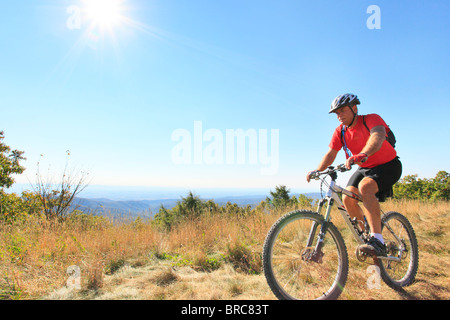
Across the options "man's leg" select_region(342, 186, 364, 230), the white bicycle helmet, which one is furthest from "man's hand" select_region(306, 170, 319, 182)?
the white bicycle helmet

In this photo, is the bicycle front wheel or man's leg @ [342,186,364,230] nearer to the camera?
the bicycle front wheel

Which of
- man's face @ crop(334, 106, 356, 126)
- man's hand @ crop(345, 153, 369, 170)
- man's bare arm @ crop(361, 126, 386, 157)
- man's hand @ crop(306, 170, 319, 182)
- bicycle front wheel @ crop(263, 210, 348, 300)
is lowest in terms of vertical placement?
bicycle front wheel @ crop(263, 210, 348, 300)

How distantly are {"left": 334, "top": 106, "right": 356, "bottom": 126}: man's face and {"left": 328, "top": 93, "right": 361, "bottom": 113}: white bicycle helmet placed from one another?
59 millimetres

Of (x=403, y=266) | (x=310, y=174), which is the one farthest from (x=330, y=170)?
(x=403, y=266)

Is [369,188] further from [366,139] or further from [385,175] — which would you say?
[366,139]

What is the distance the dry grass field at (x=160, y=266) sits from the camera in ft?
9.12

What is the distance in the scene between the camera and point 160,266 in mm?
3906

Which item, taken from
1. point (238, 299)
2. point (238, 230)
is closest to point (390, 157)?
point (238, 299)

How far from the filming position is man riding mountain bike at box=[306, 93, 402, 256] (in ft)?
9.14

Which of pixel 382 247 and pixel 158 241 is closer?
pixel 382 247

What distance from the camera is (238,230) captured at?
5.50m

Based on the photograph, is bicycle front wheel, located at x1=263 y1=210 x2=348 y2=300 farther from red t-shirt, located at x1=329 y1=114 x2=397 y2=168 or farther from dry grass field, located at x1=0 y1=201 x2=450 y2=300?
red t-shirt, located at x1=329 y1=114 x2=397 y2=168
